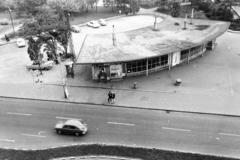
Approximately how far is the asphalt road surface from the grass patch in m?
1.20

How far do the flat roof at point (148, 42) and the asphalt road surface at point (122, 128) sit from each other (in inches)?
303

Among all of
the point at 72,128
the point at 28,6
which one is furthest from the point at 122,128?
the point at 28,6

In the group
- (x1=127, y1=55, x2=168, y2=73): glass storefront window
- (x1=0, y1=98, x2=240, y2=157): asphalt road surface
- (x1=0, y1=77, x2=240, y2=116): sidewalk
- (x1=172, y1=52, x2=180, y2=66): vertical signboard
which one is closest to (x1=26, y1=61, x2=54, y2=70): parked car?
(x1=0, y1=77, x2=240, y2=116): sidewalk

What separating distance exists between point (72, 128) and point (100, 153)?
4486 mm

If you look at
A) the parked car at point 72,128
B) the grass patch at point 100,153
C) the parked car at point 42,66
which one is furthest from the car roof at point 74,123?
the parked car at point 42,66

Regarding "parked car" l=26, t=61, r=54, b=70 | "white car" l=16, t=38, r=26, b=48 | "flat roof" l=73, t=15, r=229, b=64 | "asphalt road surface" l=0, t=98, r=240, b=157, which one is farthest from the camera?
"white car" l=16, t=38, r=26, b=48

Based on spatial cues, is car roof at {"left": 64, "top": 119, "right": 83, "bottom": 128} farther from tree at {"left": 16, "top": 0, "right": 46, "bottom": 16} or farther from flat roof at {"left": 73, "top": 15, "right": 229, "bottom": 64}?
tree at {"left": 16, "top": 0, "right": 46, "bottom": 16}

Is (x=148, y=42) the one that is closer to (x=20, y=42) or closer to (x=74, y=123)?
(x=74, y=123)

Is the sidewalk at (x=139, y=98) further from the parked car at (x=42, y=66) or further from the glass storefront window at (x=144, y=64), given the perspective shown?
the parked car at (x=42, y=66)

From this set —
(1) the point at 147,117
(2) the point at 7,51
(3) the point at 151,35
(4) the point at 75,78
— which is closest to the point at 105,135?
(1) the point at 147,117

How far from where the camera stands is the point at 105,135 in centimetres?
2839

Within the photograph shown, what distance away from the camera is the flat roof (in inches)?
1489

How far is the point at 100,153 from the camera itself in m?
25.4

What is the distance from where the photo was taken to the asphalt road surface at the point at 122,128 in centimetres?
2694
